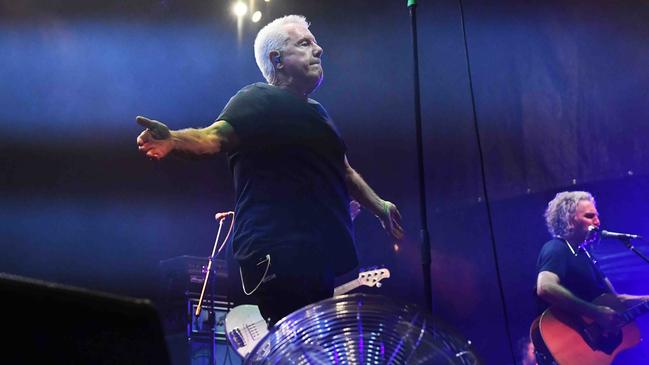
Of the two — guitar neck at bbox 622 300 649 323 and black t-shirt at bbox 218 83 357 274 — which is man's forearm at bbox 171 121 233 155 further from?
guitar neck at bbox 622 300 649 323

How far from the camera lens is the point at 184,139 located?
5.24ft

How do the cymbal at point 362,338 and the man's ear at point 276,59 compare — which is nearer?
the cymbal at point 362,338

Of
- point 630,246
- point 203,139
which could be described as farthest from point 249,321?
point 630,246

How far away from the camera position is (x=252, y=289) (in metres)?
1.88

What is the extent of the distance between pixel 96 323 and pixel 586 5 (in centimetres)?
369

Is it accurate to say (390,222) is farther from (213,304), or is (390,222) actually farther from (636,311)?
(636,311)

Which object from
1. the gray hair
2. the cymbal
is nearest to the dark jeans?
the cymbal

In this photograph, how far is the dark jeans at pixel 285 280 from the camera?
1829 mm

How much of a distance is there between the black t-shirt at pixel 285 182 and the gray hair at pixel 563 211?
5.86ft

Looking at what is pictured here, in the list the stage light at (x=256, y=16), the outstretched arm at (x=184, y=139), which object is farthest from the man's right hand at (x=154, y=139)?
the stage light at (x=256, y=16)

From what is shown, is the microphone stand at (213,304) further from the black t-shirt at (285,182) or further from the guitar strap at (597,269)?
the guitar strap at (597,269)

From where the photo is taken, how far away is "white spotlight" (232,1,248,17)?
2838 mm

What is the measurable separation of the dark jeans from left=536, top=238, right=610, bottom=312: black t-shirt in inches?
70.3

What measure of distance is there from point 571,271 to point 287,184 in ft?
6.37
